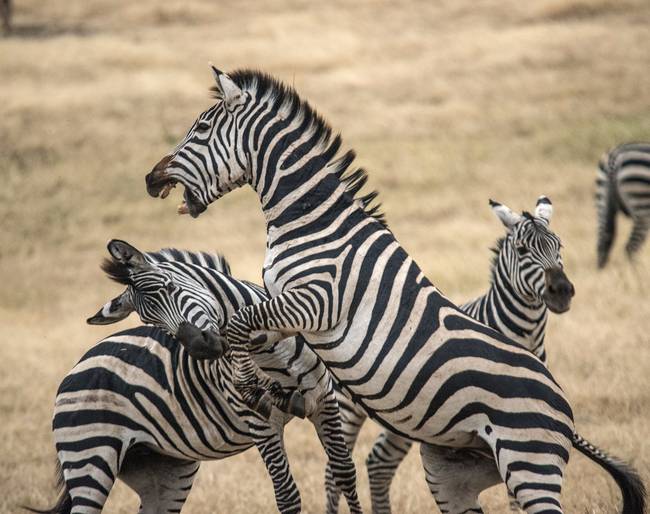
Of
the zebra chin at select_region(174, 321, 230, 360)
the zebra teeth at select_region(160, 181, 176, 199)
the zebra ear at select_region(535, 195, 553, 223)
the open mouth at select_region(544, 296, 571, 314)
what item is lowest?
the zebra chin at select_region(174, 321, 230, 360)

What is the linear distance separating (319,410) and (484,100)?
2174 centimetres

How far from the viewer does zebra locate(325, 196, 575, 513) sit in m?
7.97

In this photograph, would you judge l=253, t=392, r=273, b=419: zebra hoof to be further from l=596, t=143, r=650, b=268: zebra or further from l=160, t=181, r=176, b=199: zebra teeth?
l=596, t=143, r=650, b=268: zebra

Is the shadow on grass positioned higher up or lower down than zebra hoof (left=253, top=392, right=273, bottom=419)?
higher up

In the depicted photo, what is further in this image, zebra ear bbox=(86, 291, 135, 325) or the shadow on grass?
the shadow on grass

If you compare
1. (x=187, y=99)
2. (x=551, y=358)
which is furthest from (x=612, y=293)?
(x=187, y=99)

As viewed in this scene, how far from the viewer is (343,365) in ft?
19.7

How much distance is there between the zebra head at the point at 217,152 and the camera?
6.48 m

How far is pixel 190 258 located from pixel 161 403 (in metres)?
1.34

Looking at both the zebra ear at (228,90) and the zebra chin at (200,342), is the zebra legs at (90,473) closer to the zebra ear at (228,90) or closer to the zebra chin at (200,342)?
the zebra chin at (200,342)

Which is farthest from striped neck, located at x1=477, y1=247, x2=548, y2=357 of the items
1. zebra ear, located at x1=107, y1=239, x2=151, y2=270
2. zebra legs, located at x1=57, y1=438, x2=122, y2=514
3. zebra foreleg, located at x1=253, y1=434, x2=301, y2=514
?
zebra legs, located at x1=57, y1=438, x2=122, y2=514

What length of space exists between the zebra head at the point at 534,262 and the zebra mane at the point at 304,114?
1853 mm

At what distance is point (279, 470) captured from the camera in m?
6.87

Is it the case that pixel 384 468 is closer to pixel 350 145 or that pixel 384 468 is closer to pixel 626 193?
pixel 626 193
